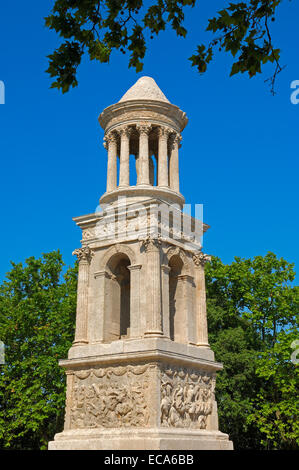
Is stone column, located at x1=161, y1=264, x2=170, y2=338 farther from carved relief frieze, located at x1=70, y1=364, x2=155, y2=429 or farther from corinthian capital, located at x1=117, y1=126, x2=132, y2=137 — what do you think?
corinthian capital, located at x1=117, y1=126, x2=132, y2=137

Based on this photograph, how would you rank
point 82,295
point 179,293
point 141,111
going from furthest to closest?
point 141,111, point 179,293, point 82,295

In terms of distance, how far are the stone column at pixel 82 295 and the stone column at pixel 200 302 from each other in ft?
14.2

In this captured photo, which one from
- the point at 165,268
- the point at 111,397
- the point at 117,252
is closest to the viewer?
the point at 111,397

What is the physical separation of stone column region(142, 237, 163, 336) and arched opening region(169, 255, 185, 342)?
5.44 feet

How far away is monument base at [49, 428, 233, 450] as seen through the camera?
1656 cm

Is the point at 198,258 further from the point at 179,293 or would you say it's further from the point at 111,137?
the point at 111,137

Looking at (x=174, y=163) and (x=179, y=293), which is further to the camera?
(x=174, y=163)

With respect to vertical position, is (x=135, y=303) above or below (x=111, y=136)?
below

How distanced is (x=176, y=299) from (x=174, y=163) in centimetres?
590

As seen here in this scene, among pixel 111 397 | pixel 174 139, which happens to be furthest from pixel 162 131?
pixel 111 397

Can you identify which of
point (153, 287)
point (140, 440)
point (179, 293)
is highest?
point (179, 293)

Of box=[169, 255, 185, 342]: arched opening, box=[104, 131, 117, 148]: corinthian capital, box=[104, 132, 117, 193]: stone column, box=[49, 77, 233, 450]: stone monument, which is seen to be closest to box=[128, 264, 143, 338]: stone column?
box=[49, 77, 233, 450]: stone monument

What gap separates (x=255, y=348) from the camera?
31281mm

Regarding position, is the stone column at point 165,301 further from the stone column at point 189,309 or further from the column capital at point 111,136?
the column capital at point 111,136
